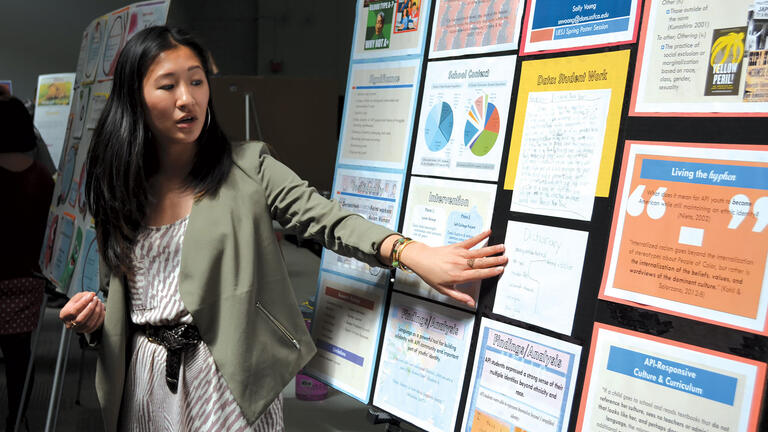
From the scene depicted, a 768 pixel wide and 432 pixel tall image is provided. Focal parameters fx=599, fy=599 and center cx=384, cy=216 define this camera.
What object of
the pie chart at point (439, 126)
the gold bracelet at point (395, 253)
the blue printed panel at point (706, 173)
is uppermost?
the pie chart at point (439, 126)

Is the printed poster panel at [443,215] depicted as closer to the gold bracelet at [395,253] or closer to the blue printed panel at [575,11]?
the gold bracelet at [395,253]

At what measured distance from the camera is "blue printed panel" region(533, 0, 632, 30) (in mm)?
1024

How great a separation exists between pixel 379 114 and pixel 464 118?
11.3 inches

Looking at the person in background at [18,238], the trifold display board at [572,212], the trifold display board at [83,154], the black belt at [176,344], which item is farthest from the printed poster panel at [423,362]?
the person in background at [18,238]

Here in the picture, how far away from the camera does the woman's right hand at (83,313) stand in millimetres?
1297

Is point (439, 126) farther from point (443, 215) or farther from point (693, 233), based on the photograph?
point (693, 233)

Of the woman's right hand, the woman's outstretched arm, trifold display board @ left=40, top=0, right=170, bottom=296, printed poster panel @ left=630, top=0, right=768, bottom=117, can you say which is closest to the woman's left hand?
the woman's outstretched arm

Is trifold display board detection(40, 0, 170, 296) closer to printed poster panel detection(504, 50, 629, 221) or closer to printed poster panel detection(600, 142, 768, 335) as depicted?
printed poster panel detection(504, 50, 629, 221)

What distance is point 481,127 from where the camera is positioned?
1.24 meters

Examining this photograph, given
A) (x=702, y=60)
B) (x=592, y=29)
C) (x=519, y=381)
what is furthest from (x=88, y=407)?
(x=702, y=60)

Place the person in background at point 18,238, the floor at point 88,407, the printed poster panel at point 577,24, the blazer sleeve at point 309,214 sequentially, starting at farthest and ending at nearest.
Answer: the floor at point 88,407, the person in background at point 18,238, the blazer sleeve at point 309,214, the printed poster panel at point 577,24

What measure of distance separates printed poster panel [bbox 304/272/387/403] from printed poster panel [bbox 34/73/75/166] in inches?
147

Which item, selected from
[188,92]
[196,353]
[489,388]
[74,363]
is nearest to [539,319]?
[489,388]

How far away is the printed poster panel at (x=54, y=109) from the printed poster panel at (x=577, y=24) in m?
4.26
